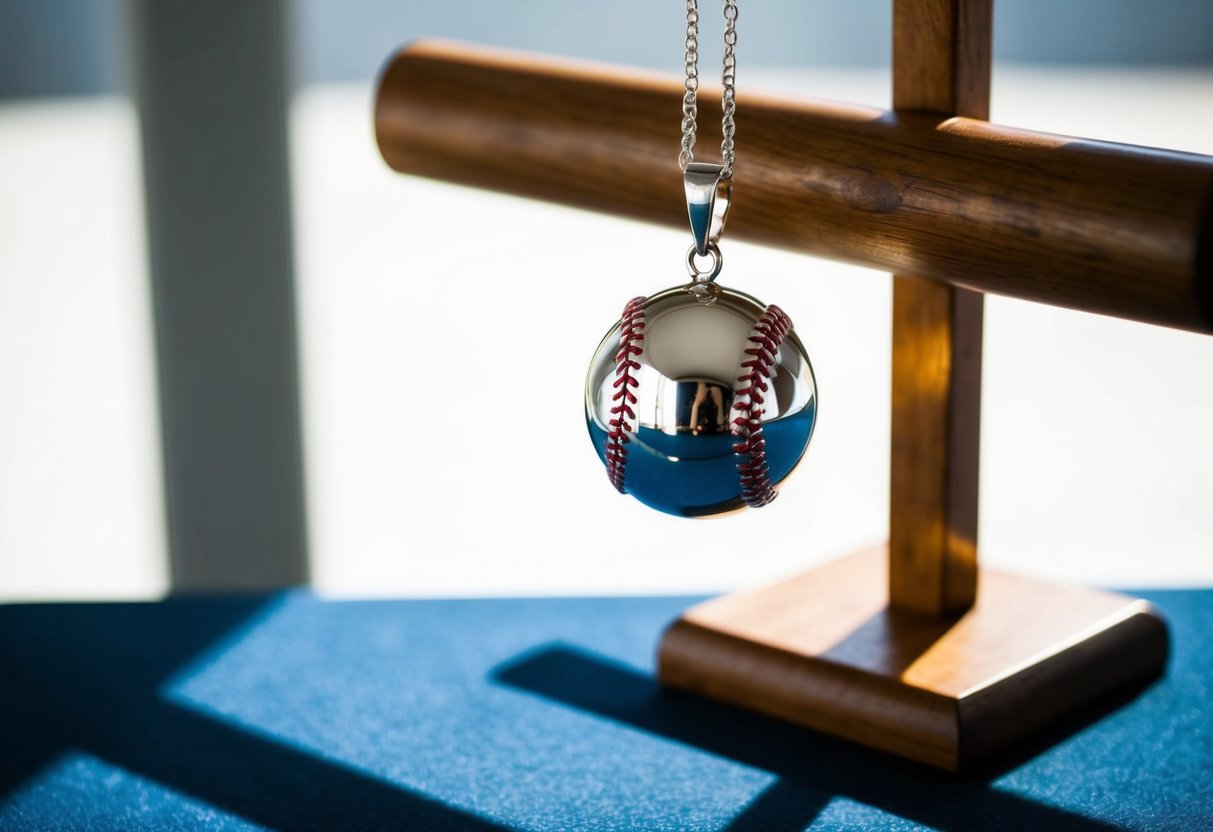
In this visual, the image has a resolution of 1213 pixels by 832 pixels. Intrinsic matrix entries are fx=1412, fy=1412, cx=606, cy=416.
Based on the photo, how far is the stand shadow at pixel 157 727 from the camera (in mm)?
770

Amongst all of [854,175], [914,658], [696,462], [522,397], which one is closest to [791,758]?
[914,658]

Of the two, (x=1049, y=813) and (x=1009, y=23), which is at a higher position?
(x=1009, y=23)

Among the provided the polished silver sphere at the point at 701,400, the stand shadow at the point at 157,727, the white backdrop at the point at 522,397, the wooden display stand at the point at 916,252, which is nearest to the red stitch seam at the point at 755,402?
the polished silver sphere at the point at 701,400

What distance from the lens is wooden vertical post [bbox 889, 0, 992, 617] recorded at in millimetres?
790

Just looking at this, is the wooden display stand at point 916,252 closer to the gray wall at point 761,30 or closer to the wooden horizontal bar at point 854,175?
the wooden horizontal bar at point 854,175

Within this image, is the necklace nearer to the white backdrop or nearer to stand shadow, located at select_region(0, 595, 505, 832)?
stand shadow, located at select_region(0, 595, 505, 832)

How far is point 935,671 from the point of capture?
2.66 feet

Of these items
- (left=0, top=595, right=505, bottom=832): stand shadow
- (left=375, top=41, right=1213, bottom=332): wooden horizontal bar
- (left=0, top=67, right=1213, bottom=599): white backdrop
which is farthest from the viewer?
(left=0, top=67, right=1213, bottom=599): white backdrop

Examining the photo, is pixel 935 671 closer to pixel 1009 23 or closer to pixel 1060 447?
pixel 1009 23

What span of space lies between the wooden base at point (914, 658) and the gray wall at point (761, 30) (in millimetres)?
1117

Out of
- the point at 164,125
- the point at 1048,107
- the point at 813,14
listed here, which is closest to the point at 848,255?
the point at 164,125

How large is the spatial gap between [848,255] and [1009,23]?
5.18 ft

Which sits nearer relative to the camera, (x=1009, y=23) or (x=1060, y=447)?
(x=1009, y=23)

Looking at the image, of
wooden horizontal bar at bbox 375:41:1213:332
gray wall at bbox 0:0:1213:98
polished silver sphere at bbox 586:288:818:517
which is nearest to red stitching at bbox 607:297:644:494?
polished silver sphere at bbox 586:288:818:517
